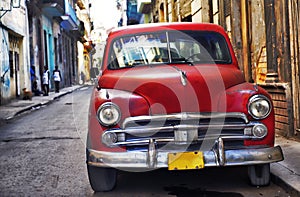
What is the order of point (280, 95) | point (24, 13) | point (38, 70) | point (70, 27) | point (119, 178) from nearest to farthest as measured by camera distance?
point (119, 178) → point (280, 95) → point (24, 13) → point (38, 70) → point (70, 27)

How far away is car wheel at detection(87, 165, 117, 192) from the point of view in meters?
5.14

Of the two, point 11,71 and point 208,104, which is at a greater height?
point 11,71

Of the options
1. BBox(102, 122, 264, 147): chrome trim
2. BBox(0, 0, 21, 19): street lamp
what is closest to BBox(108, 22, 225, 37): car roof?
BBox(102, 122, 264, 147): chrome trim

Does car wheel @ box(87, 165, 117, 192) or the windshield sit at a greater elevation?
the windshield

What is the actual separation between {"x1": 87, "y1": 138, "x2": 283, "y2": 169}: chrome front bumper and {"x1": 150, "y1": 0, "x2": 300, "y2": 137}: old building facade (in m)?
3.01

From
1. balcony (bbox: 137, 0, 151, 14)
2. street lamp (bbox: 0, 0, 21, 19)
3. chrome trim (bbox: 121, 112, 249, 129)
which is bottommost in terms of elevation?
chrome trim (bbox: 121, 112, 249, 129)

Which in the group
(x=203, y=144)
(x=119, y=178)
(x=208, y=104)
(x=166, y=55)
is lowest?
(x=119, y=178)

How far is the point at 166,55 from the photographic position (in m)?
5.99

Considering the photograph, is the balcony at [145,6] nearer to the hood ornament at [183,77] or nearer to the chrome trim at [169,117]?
the hood ornament at [183,77]

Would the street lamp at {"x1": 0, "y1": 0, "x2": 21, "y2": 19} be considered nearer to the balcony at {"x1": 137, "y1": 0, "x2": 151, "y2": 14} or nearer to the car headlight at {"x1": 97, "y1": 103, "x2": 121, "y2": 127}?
the balcony at {"x1": 137, "y1": 0, "x2": 151, "y2": 14}

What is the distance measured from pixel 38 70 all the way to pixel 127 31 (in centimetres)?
2279

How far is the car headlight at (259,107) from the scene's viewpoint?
489 centimetres

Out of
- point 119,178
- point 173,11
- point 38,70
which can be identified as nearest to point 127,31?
point 119,178

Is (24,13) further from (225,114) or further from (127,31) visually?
(225,114)
